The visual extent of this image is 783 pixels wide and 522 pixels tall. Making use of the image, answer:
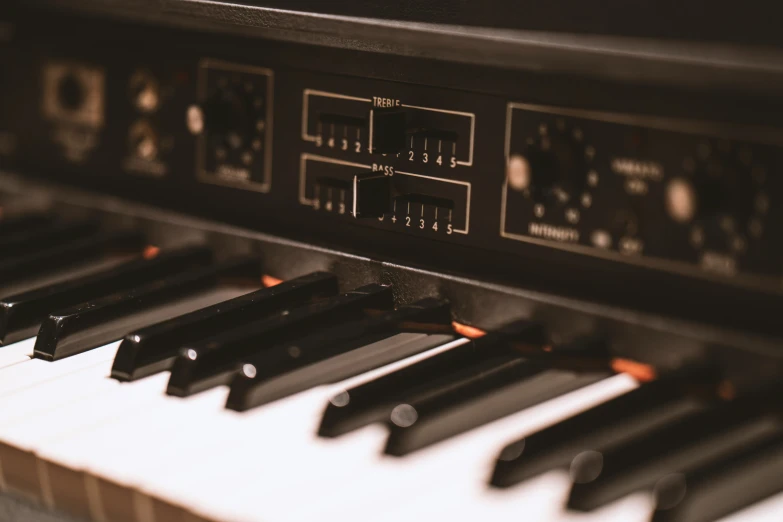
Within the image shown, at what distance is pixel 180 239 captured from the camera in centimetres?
140

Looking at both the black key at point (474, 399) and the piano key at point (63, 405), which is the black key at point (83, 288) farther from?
the black key at point (474, 399)

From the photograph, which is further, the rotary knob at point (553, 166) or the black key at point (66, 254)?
the black key at point (66, 254)

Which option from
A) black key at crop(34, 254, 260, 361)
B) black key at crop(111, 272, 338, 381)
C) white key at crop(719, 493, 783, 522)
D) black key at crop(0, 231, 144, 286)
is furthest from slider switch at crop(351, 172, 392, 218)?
white key at crop(719, 493, 783, 522)

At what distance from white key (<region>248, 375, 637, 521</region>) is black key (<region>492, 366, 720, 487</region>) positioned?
3 centimetres

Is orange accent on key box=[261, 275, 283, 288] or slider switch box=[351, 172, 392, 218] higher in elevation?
slider switch box=[351, 172, 392, 218]

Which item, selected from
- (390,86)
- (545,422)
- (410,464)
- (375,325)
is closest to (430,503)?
(410,464)

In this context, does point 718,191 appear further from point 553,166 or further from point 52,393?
point 52,393

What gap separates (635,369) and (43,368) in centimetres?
60

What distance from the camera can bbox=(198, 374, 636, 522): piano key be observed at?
77 cm

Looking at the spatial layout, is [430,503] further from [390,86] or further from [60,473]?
[390,86]

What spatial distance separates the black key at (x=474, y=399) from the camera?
2.85 feet

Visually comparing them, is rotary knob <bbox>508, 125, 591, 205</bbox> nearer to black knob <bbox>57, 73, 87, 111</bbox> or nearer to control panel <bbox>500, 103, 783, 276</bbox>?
control panel <bbox>500, 103, 783, 276</bbox>

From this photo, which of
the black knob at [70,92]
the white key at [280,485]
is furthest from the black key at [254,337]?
the black knob at [70,92]

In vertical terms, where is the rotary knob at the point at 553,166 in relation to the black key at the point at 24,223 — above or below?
above
